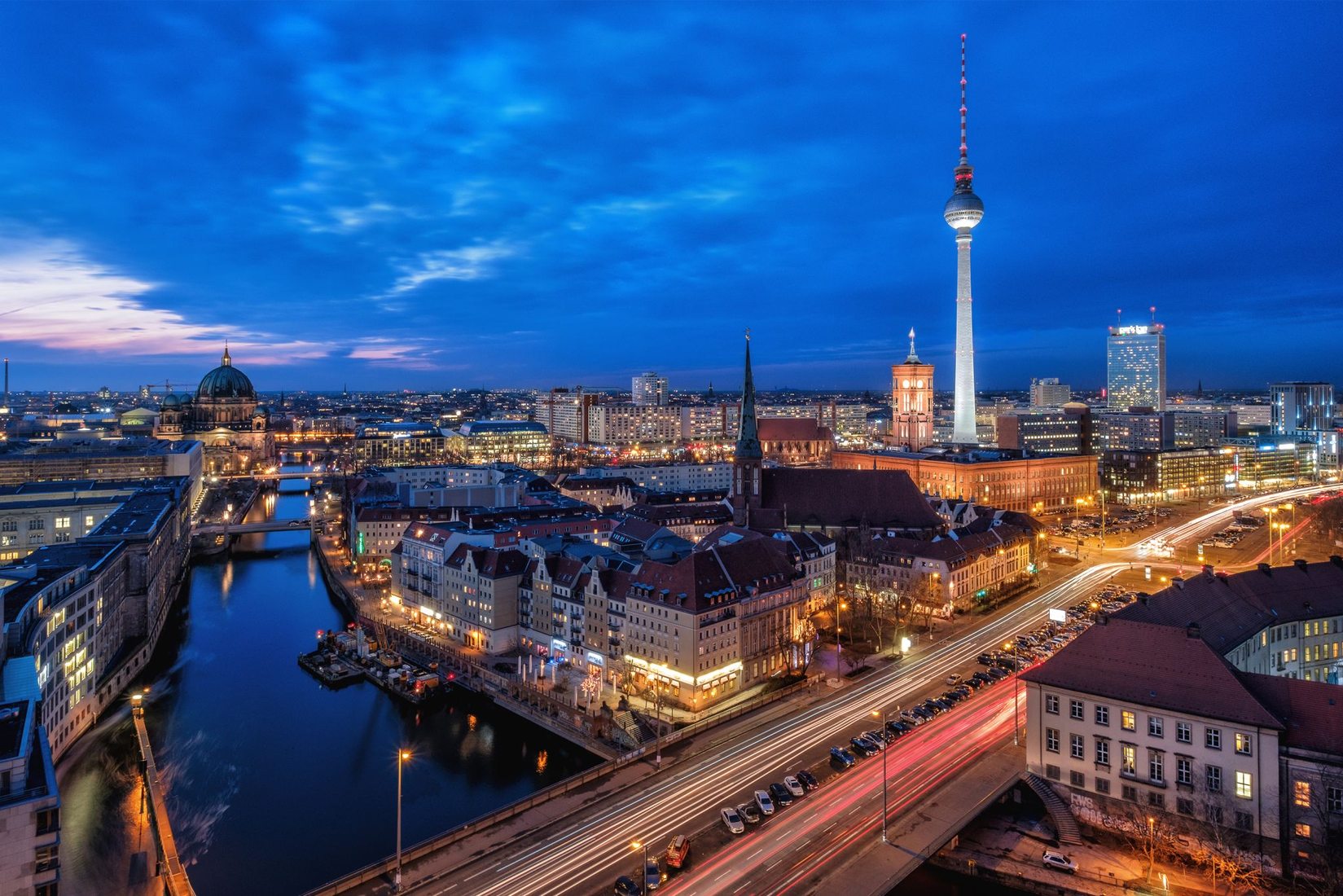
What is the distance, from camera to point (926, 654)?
38250 mm

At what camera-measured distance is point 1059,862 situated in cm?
2172

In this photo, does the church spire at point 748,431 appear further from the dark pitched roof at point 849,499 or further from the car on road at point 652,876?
the car on road at point 652,876

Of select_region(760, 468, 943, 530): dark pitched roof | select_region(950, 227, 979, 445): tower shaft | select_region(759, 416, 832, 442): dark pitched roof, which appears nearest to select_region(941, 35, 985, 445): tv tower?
select_region(950, 227, 979, 445): tower shaft

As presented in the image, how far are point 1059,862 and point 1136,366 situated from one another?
7936 inches

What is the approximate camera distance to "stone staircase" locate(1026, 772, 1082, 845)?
23234 millimetres

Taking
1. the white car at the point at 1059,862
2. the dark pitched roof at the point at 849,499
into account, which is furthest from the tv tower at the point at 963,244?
the white car at the point at 1059,862

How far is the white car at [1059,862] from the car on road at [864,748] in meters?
6.22

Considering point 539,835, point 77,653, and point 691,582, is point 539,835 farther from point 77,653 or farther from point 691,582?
point 77,653

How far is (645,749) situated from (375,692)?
1764cm

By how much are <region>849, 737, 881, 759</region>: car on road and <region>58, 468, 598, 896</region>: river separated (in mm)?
10525

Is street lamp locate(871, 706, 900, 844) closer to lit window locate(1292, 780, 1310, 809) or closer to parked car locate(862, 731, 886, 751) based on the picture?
parked car locate(862, 731, 886, 751)

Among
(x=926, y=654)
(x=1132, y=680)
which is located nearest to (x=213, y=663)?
(x=926, y=654)

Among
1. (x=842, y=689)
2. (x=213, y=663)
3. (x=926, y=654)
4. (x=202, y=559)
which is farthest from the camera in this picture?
(x=202, y=559)

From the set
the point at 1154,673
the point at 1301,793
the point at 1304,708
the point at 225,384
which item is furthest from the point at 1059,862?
Result: the point at 225,384
